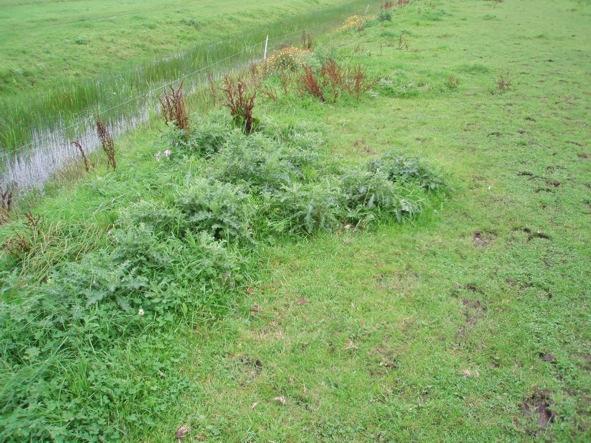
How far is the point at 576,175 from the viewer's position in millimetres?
7219

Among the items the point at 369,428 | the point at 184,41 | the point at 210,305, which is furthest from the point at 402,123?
the point at 184,41

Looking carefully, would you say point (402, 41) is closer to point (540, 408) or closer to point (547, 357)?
point (547, 357)

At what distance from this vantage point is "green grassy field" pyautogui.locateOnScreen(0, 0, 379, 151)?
11453 mm

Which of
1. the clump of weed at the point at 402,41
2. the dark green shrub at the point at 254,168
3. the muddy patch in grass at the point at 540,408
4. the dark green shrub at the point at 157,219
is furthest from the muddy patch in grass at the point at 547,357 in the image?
the clump of weed at the point at 402,41

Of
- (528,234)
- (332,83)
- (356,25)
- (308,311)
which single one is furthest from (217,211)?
(356,25)

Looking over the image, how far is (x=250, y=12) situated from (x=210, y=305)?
76.3 feet

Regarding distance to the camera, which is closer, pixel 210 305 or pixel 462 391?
pixel 462 391

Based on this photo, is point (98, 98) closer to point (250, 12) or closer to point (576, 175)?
point (576, 175)

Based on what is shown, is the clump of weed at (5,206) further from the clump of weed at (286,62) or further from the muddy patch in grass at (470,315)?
the clump of weed at (286,62)

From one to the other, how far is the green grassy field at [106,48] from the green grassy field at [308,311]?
4.37 meters

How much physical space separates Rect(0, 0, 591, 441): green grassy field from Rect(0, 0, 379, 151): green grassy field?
4374mm

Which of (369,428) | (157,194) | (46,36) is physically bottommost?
(369,428)

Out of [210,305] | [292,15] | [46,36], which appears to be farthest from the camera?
[292,15]

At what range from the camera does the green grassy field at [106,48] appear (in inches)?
451
